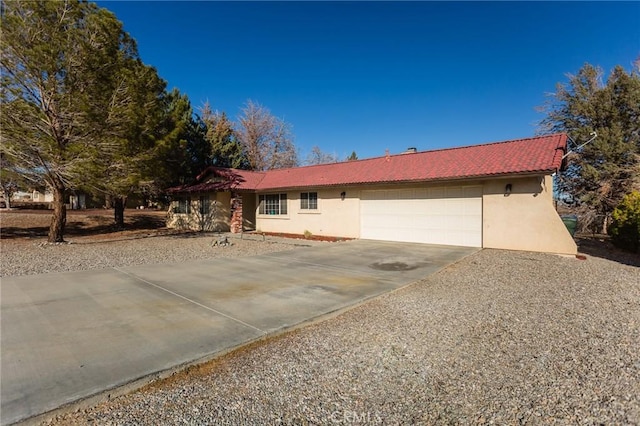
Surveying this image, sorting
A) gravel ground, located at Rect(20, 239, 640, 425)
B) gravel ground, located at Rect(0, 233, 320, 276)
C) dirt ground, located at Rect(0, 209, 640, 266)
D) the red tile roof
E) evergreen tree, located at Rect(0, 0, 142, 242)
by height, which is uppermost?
evergreen tree, located at Rect(0, 0, 142, 242)

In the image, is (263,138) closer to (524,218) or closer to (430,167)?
(430,167)

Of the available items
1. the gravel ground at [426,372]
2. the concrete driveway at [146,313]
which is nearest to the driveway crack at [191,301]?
the concrete driveway at [146,313]

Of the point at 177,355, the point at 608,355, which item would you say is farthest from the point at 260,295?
the point at 608,355

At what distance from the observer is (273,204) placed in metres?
19.7

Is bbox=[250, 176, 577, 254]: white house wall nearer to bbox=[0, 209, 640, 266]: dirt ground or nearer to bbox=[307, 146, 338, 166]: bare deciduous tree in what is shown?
bbox=[0, 209, 640, 266]: dirt ground

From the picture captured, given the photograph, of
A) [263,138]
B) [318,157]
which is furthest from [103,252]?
[318,157]

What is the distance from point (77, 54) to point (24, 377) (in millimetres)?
12425

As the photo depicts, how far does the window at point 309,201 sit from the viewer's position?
689 inches

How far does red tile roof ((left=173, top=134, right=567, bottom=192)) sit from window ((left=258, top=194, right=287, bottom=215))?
30.7 inches

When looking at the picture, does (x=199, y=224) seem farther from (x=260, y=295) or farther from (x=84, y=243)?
(x=260, y=295)

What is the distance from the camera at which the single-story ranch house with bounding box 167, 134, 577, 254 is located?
11070 millimetres

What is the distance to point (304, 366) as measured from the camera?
356cm

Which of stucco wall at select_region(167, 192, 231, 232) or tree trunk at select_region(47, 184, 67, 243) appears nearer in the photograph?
tree trunk at select_region(47, 184, 67, 243)

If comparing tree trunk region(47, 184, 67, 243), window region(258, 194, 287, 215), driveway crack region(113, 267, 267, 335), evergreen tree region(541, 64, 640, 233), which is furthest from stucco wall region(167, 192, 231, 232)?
evergreen tree region(541, 64, 640, 233)
